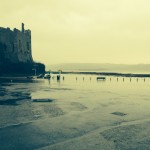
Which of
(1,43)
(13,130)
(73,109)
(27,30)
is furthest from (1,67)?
(13,130)

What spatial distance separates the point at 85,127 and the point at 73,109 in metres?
6.40

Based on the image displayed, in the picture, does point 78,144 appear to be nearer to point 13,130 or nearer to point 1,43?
point 13,130

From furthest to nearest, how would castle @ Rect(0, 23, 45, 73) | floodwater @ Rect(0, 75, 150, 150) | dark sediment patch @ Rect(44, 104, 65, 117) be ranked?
castle @ Rect(0, 23, 45, 73) < dark sediment patch @ Rect(44, 104, 65, 117) < floodwater @ Rect(0, 75, 150, 150)

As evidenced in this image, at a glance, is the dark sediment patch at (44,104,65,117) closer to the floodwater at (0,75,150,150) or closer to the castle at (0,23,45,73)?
the floodwater at (0,75,150,150)

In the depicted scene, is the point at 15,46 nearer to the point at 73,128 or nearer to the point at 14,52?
the point at 14,52

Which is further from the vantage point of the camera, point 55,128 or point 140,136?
point 55,128

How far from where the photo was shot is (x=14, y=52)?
269ft

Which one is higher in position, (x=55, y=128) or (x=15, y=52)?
(x=15, y=52)

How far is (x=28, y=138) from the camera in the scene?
13.4m

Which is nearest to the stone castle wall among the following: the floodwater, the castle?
the castle

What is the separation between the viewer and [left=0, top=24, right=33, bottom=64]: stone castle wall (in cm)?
7812

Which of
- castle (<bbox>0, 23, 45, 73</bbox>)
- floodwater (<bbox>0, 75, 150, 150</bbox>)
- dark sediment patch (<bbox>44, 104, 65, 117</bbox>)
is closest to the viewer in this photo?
floodwater (<bbox>0, 75, 150, 150</bbox>)

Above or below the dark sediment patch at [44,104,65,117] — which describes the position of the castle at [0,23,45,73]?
above

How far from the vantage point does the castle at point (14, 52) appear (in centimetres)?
7812
